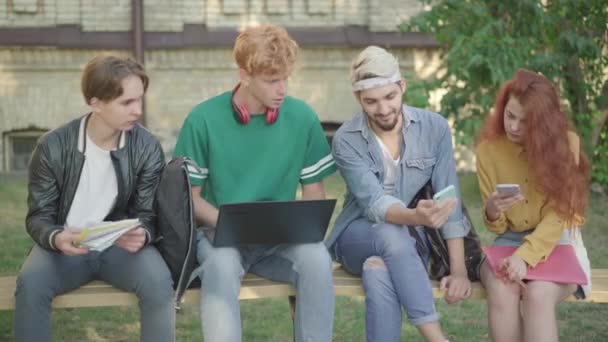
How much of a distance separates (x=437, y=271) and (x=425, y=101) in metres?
4.31

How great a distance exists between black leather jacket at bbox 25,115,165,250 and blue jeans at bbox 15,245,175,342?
0.10 m

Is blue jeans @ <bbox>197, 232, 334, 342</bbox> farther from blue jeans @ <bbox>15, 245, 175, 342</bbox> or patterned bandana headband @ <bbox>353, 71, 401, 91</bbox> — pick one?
patterned bandana headband @ <bbox>353, 71, 401, 91</bbox>

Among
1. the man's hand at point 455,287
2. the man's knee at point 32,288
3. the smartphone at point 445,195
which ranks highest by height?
the smartphone at point 445,195

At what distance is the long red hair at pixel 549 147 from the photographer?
4457 mm

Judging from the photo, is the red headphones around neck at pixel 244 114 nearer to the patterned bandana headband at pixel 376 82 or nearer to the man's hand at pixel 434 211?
the patterned bandana headband at pixel 376 82

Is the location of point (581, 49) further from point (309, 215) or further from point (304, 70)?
point (309, 215)

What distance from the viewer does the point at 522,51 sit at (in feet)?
27.6

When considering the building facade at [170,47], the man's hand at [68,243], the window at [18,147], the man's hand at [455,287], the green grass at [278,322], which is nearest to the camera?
the man's hand at [68,243]

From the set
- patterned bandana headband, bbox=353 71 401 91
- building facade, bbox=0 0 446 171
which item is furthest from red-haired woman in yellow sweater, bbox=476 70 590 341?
building facade, bbox=0 0 446 171

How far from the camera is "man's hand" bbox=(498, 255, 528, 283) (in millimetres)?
4387

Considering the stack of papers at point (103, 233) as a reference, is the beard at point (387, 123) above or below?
above

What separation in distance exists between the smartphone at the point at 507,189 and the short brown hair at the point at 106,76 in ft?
4.98

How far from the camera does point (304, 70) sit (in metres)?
11.2

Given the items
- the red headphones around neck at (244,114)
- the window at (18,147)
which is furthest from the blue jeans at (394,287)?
the window at (18,147)
